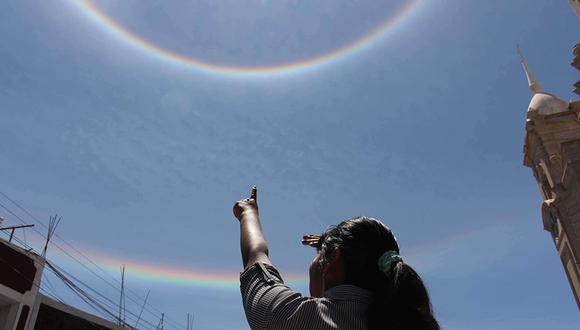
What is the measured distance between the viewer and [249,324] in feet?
5.21

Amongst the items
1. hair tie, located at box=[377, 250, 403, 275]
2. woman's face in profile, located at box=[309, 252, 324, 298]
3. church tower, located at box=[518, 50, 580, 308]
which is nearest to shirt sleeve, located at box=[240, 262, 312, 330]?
woman's face in profile, located at box=[309, 252, 324, 298]

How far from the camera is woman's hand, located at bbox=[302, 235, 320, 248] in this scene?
2.09 meters

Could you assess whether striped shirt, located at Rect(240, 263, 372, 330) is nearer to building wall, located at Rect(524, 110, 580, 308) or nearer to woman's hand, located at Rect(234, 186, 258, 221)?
woman's hand, located at Rect(234, 186, 258, 221)

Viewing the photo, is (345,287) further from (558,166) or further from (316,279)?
(558,166)

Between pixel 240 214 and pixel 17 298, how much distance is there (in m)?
15.1

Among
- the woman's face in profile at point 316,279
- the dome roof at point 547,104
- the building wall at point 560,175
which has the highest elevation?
the dome roof at point 547,104

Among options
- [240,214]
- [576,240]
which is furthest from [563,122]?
[240,214]

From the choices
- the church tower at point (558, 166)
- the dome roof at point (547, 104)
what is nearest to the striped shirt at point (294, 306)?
the church tower at point (558, 166)

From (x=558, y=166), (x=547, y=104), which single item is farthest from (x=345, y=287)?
(x=547, y=104)

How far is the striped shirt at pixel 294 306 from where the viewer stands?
1514mm

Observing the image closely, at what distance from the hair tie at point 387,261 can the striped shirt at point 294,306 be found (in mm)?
109

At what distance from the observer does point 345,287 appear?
5.55 feet

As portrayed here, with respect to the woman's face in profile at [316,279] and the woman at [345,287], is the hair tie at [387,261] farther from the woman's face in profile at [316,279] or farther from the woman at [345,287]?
the woman's face in profile at [316,279]

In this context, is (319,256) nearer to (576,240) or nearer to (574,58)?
(574,58)
